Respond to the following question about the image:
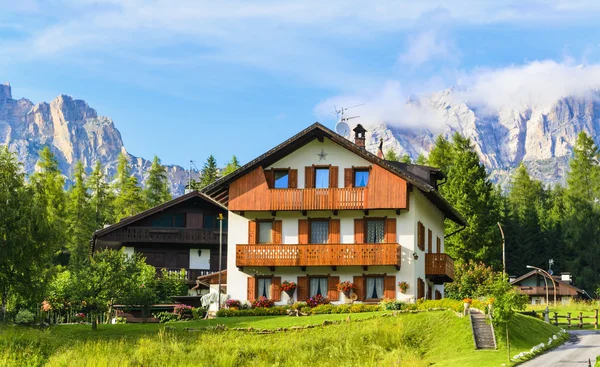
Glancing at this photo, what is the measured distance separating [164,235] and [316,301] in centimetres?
1978

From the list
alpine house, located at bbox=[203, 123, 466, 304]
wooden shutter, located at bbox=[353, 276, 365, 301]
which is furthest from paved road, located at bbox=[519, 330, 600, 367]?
wooden shutter, located at bbox=[353, 276, 365, 301]

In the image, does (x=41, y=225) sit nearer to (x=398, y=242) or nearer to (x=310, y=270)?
(x=310, y=270)

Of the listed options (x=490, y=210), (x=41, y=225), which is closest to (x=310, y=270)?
(x=41, y=225)

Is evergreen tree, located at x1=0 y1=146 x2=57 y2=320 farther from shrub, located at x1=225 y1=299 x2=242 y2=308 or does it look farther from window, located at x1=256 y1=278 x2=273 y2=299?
window, located at x1=256 y1=278 x2=273 y2=299

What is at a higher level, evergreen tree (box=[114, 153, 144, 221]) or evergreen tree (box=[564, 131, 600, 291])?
evergreen tree (box=[114, 153, 144, 221])

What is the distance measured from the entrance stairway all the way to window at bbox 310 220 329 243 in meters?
11.7

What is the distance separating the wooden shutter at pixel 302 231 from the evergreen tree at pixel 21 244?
40.2 ft

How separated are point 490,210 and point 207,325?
1563 inches

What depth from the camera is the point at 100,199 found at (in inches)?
3841

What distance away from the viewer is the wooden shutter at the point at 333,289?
47.3 meters

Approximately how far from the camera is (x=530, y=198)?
11219cm

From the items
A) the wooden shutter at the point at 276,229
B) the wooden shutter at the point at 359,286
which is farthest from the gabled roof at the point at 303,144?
the wooden shutter at the point at 359,286

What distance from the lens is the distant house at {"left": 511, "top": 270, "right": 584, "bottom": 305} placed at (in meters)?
82.8

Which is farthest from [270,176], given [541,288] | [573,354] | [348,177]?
[541,288]
